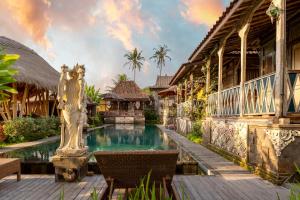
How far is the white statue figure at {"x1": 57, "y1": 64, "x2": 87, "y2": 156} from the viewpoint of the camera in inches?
265

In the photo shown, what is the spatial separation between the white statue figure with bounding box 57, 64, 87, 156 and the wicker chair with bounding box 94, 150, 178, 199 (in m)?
2.05

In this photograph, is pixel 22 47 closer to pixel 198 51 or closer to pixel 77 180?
pixel 198 51

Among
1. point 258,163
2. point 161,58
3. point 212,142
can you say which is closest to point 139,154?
point 258,163

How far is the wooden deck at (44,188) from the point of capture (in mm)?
5355

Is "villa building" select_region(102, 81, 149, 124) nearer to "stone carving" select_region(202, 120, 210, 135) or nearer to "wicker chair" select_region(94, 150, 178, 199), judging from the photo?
"stone carving" select_region(202, 120, 210, 135)

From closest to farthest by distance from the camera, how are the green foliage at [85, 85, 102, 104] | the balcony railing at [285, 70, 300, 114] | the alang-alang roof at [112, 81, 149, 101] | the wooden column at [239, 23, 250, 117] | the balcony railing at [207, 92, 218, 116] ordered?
the balcony railing at [285, 70, 300, 114] < the wooden column at [239, 23, 250, 117] < the balcony railing at [207, 92, 218, 116] < the green foliage at [85, 85, 102, 104] < the alang-alang roof at [112, 81, 149, 101]

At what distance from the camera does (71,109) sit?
6750 millimetres

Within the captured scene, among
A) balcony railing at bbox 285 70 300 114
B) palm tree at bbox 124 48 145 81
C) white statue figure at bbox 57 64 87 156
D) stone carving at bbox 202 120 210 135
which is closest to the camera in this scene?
balcony railing at bbox 285 70 300 114

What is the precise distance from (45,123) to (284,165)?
1434 centimetres

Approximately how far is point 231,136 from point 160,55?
58.4 m

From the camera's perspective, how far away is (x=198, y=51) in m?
12.3

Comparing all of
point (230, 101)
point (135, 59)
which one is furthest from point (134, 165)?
point (135, 59)

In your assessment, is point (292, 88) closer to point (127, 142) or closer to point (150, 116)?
point (127, 142)

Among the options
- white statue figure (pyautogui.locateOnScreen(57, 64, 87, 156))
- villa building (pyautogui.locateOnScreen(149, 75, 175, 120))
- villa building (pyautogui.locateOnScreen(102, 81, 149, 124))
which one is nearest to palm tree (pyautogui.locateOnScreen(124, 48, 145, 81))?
villa building (pyautogui.locateOnScreen(149, 75, 175, 120))
